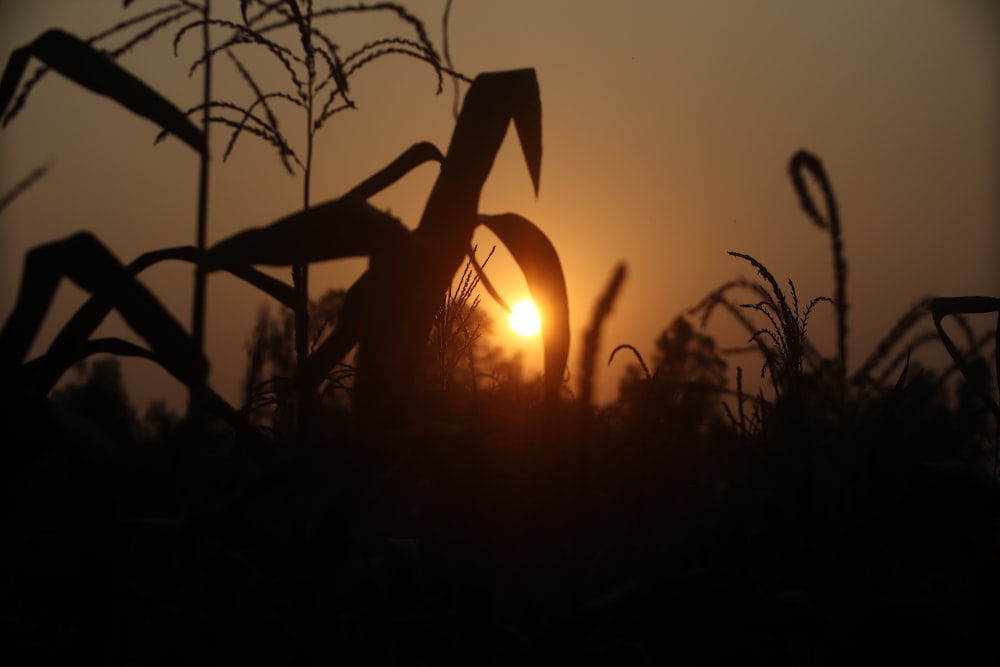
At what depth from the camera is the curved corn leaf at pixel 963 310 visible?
5.72 feet

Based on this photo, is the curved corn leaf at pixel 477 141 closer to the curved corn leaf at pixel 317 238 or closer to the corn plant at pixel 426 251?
the corn plant at pixel 426 251

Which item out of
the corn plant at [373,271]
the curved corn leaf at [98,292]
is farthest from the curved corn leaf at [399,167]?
the curved corn leaf at [98,292]

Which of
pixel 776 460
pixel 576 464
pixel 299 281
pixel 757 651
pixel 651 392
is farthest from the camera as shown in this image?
pixel 651 392

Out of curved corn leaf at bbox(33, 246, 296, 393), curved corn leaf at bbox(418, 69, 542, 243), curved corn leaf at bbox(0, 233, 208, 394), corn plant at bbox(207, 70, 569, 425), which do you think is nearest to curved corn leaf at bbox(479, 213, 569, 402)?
corn plant at bbox(207, 70, 569, 425)

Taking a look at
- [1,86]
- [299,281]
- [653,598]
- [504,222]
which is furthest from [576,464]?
[1,86]

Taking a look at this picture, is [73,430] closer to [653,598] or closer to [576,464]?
[576,464]

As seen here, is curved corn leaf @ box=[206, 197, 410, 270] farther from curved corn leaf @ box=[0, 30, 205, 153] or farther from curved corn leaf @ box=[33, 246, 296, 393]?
curved corn leaf @ box=[33, 246, 296, 393]

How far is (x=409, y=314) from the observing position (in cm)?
125

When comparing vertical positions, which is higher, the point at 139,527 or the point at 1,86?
the point at 1,86

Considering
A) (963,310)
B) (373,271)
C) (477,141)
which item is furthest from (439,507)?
(963,310)

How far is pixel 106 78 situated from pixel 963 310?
1686mm

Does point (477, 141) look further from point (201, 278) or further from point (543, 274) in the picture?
point (201, 278)

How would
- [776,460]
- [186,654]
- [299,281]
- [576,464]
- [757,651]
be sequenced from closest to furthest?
1. [576,464]
2. [186,654]
3. [757,651]
4. [299,281]
5. [776,460]

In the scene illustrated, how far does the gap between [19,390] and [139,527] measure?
269 mm
